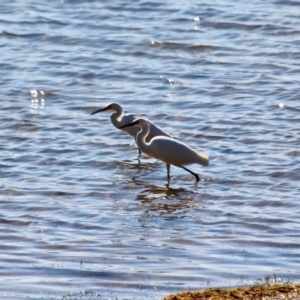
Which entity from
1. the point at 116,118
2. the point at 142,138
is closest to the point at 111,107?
the point at 116,118

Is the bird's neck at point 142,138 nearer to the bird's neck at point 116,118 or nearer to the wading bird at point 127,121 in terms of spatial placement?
the wading bird at point 127,121

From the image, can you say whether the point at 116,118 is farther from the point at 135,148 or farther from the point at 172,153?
the point at 172,153

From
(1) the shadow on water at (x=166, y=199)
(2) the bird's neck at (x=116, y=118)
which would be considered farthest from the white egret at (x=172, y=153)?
(2) the bird's neck at (x=116, y=118)

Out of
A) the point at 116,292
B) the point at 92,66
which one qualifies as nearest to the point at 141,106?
the point at 92,66

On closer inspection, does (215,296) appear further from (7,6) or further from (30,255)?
(7,6)

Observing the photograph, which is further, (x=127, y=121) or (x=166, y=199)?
(x=127, y=121)

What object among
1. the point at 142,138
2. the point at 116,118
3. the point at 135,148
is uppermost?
the point at 142,138

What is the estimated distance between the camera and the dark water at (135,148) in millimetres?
6762

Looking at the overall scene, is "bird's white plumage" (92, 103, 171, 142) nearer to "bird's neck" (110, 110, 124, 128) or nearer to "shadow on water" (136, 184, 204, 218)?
"bird's neck" (110, 110, 124, 128)

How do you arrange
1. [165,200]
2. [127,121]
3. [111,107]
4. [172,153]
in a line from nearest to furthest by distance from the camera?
1. [165,200]
2. [172,153]
3. [127,121]
4. [111,107]

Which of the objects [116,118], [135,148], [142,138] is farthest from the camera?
[116,118]

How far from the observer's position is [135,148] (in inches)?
464

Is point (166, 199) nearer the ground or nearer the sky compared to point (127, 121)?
nearer the sky

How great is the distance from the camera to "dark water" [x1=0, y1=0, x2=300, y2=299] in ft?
22.2
